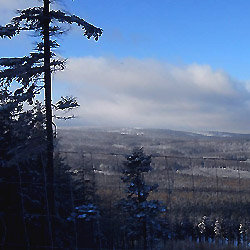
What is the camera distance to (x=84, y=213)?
8.19m

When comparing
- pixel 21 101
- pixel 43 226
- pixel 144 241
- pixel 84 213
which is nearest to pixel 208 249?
pixel 144 241

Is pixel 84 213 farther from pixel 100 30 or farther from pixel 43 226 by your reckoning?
pixel 100 30

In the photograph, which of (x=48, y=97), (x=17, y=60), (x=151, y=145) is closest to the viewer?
(x=17, y=60)

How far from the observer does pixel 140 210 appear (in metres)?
9.72

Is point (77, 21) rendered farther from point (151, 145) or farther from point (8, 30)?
point (151, 145)

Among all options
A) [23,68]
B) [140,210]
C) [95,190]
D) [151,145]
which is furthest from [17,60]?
[151,145]

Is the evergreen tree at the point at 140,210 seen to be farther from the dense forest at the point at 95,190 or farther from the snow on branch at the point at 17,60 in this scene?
the snow on branch at the point at 17,60

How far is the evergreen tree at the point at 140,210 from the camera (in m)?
8.73

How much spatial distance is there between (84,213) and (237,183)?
9.22 feet

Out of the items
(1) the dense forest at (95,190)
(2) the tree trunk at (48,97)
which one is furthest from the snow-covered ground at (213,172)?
(2) the tree trunk at (48,97)

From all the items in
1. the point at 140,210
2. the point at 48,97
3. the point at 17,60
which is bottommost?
the point at 140,210

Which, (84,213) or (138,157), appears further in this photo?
(138,157)

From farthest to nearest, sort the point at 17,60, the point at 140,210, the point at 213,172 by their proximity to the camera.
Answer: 1. the point at 140,210
2. the point at 17,60
3. the point at 213,172

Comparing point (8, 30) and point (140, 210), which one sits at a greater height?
point (8, 30)
